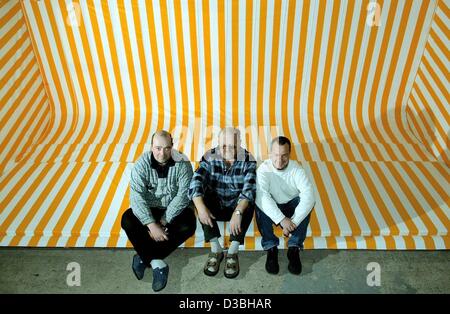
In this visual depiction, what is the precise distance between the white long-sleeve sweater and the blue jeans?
0.06 metres

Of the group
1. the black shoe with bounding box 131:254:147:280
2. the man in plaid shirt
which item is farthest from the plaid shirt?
the black shoe with bounding box 131:254:147:280

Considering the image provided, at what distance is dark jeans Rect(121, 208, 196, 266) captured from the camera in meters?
2.55

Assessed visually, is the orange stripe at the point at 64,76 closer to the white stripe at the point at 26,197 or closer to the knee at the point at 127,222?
the white stripe at the point at 26,197

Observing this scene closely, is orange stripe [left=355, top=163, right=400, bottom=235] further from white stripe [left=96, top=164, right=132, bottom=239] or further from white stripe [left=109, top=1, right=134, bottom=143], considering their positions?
white stripe [left=109, top=1, right=134, bottom=143]

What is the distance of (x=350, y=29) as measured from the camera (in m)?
3.68

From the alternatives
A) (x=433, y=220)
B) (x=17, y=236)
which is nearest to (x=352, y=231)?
(x=433, y=220)

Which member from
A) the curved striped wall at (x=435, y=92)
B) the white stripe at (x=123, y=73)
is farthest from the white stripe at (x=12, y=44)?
the curved striped wall at (x=435, y=92)

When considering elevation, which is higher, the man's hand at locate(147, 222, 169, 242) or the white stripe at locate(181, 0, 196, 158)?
the white stripe at locate(181, 0, 196, 158)

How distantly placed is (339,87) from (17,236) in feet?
11.7

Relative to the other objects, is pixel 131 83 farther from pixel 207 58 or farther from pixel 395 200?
pixel 395 200

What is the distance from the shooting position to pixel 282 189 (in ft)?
8.91

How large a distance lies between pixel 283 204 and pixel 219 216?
526mm

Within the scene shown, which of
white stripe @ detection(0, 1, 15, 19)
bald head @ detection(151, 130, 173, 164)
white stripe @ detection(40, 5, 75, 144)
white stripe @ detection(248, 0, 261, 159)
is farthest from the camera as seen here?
white stripe @ detection(40, 5, 75, 144)

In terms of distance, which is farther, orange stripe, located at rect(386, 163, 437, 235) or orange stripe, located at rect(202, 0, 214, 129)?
→ orange stripe, located at rect(202, 0, 214, 129)
